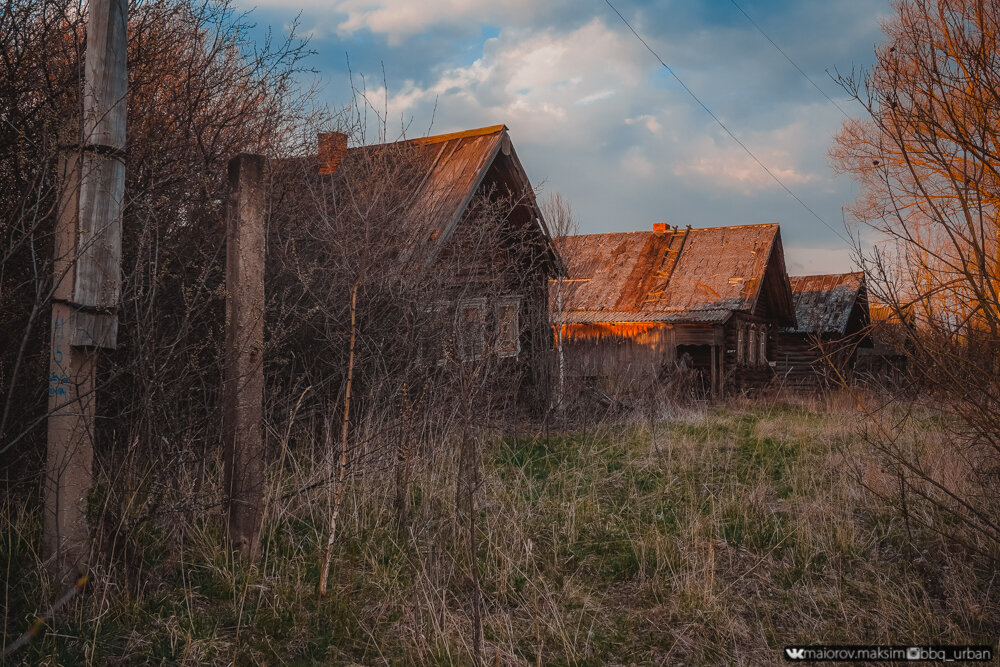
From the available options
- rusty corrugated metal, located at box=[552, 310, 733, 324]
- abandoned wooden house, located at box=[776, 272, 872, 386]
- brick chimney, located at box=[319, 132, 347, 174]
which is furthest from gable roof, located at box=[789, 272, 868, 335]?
brick chimney, located at box=[319, 132, 347, 174]

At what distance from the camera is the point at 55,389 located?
3.32 metres

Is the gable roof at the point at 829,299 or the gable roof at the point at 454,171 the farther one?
the gable roof at the point at 829,299

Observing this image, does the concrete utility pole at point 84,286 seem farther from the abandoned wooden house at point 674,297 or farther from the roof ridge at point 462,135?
the abandoned wooden house at point 674,297

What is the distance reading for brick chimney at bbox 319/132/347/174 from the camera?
7531 mm

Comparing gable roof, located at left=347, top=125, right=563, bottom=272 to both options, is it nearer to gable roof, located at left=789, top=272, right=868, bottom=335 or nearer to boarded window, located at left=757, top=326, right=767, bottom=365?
boarded window, located at left=757, top=326, right=767, bottom=365

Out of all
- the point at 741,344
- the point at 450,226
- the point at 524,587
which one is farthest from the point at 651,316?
the point at 524,587

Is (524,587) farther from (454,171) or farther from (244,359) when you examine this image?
(454,171)

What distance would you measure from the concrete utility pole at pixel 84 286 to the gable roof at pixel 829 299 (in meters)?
22.7

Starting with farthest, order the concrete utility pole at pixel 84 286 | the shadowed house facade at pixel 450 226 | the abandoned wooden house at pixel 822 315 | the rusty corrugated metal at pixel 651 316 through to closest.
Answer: the abandoned wooden house at pixel 822 315, the rusty corrugated metal at pixel 651 316, the shadowed house facade at pixel 450 226, the concrete utility pole at pixel 84 286

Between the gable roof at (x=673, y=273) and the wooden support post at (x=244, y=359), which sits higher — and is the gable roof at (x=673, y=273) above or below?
above

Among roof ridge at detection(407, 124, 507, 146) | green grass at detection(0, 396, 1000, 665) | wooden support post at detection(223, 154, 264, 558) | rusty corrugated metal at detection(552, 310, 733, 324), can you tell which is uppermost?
roof ridge at detection(407, 124, 507, 146)

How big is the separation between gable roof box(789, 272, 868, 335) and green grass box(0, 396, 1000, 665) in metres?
19.9

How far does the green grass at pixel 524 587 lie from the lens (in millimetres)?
3094

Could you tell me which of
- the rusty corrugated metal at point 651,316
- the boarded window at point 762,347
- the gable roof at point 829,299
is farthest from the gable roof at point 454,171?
the gable roof at point 829,299
